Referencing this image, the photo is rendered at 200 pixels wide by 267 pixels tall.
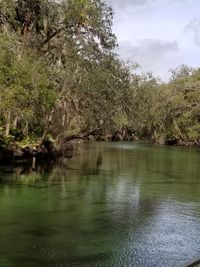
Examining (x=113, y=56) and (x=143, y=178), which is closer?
(x=143, y=178)

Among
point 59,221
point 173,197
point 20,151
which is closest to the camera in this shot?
point 59,221

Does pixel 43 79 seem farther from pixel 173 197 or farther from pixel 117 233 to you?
pixel 117 233

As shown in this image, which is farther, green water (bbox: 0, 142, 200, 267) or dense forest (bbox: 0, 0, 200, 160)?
dense forest (bbox: 0, 0, 200, 160)

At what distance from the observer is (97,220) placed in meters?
15.7

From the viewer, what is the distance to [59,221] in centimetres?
1532

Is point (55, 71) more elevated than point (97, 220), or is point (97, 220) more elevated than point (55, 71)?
point (55, 71)

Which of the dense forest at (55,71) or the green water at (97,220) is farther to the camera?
the dense forest at (55,71)

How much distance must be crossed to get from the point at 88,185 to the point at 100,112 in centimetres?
1789

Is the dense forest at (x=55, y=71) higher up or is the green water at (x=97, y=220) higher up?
the dense forest at (x=55, y=71)

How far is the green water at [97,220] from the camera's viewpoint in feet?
37.9

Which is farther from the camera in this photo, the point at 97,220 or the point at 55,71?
the point at 55,71

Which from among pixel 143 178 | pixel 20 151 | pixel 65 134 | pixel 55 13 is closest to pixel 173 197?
pixel 143 178

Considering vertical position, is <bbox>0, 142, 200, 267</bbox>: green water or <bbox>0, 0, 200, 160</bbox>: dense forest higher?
<bbox>0, 0, 200, 160</bbox>: dense forest

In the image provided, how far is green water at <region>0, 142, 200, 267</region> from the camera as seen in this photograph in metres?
11.6
